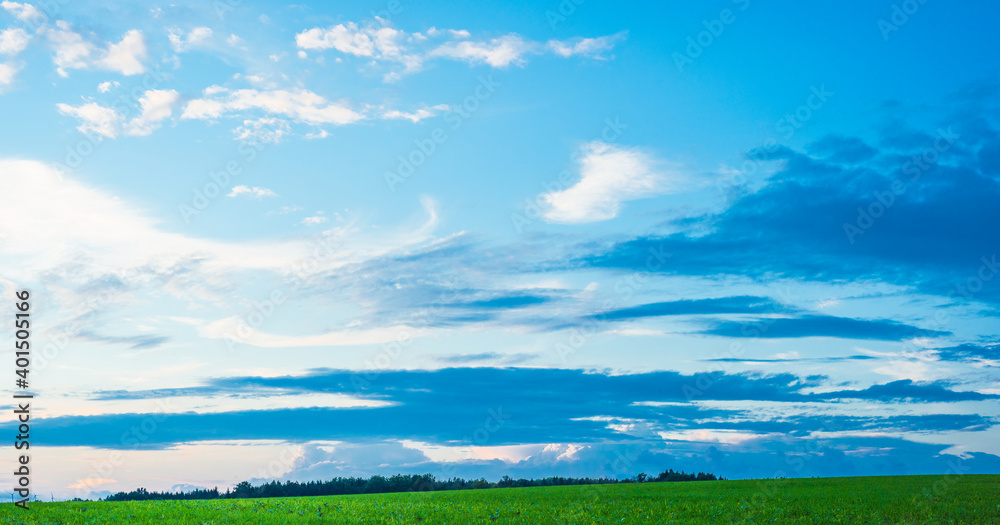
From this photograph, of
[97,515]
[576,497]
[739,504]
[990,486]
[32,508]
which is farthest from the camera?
[990,486]

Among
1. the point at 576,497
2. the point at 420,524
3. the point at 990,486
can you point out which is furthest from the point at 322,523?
the point at 990,486

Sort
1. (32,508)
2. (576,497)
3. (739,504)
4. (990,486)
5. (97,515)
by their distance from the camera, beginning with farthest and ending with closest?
1. (990,486)
2. (576,497)
3. (739,504)
4. (32,508)
5. (97,515)

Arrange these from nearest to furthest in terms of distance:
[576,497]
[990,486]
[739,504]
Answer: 1. [739,504]
2. [576,497]
3. [990,486]

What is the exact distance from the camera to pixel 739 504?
1406 inches

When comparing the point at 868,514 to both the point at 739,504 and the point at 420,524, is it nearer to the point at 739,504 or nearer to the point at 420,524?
the point at 739,504

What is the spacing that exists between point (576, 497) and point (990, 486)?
2892cm

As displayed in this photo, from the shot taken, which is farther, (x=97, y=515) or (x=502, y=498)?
(x=502, y=498)

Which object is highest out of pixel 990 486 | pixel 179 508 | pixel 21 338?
pixel 21 338

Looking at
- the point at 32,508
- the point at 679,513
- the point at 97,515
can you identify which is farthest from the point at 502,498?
the point at 32,508

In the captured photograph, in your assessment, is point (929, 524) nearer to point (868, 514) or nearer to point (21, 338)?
point (868, 514)

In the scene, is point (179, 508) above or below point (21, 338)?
below

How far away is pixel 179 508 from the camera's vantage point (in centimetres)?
3381

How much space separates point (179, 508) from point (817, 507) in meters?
33.0

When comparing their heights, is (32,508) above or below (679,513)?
above
